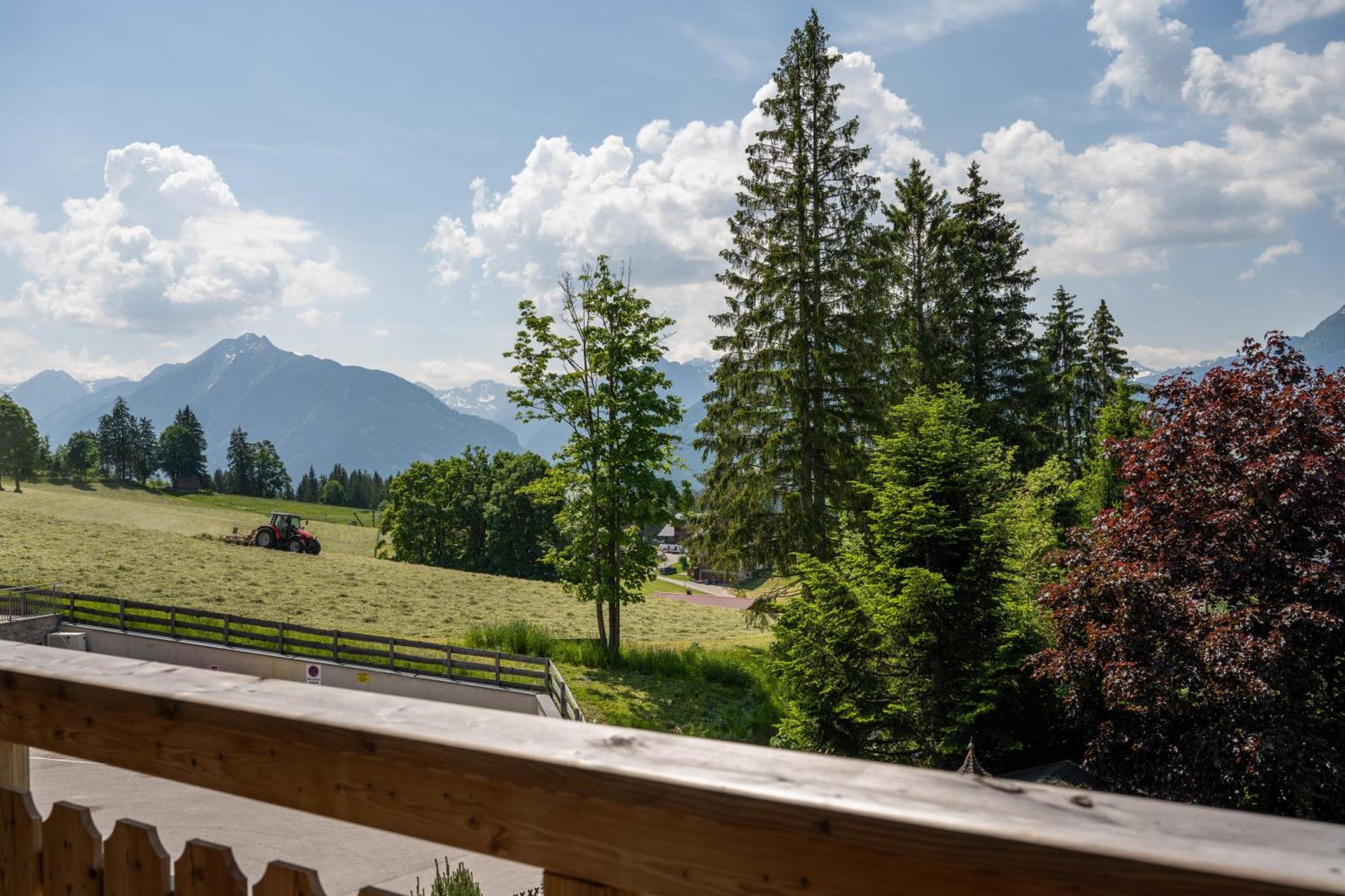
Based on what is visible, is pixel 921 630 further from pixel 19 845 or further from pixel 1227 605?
pixel 19 845

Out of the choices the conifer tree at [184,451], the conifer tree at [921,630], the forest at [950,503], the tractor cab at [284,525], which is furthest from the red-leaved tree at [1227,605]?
the conifer tree at [184,451]

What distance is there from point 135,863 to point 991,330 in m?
32.4

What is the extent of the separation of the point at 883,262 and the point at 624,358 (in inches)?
314

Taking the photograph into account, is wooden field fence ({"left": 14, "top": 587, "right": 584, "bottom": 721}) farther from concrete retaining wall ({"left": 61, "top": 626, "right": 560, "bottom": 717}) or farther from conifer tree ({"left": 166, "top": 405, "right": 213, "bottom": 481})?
conifer tree ({"left": 166, "top": 405, "right": 213, "bottom": 481})

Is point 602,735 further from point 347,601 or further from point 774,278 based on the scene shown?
point 347,601

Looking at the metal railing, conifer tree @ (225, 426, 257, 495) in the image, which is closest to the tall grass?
the metal railing

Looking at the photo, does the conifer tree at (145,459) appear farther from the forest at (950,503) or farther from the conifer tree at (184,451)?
the forest at (950,503)

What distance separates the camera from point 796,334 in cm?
2378

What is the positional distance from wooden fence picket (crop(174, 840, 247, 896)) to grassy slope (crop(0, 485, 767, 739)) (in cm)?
1933

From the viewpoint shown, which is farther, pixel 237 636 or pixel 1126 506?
pixel 237 636

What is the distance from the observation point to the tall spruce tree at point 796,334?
78.3ft

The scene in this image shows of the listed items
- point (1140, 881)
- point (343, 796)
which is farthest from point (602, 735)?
point (1140, 881)

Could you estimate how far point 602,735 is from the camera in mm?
1206

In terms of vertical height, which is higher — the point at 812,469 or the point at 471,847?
the point at 812,469
